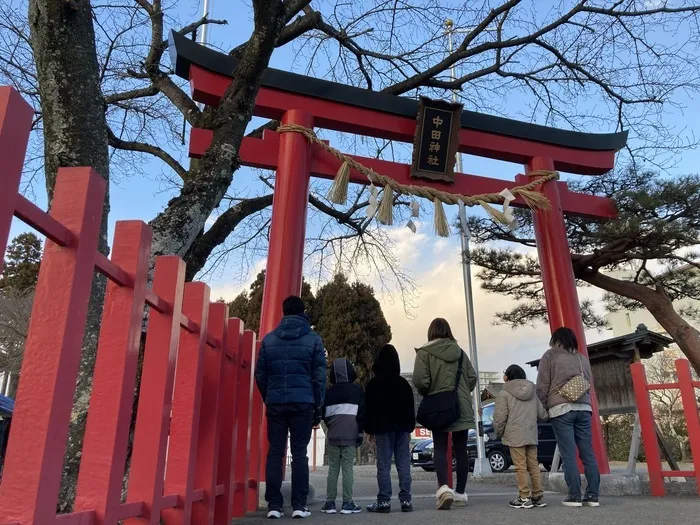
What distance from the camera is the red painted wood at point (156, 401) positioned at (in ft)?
7.07

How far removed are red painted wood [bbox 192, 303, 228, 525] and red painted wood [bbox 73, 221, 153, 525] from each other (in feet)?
3.44

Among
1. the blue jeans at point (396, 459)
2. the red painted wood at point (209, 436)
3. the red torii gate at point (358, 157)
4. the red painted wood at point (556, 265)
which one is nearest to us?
the red painted wood at point (209, 436)

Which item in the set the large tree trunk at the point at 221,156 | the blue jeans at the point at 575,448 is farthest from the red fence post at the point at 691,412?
the large tree trunk at the point at 221,156

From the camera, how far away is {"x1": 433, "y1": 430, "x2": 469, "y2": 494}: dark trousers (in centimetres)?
443

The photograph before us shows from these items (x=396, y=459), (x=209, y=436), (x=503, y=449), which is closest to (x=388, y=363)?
(x=396, y=459)

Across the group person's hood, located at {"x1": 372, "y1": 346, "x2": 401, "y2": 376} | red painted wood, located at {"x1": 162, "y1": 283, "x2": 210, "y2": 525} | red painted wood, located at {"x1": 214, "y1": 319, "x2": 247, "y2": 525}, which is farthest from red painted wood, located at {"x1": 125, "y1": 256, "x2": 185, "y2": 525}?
person's hood, located at {"x1": 372, "y1": 346, "x2": 401, "y2": 376}

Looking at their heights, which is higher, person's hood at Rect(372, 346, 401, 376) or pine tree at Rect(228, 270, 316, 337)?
pine tree at Rect(228, 270, 316, 337)

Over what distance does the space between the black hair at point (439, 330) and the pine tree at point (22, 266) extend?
54.7 ft

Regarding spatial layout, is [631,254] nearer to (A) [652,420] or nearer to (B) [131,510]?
(A) [652,420]

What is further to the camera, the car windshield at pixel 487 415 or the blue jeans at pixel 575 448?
the car windshield at pixel 487 415

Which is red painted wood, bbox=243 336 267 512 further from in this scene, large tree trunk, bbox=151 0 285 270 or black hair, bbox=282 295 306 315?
large tree trunk, bbox=151 0 285 270

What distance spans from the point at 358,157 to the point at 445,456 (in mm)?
3621

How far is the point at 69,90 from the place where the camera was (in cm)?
310

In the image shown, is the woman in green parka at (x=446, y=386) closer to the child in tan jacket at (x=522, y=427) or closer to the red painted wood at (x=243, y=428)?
the child in tan jacket at (x=522, y=427)
